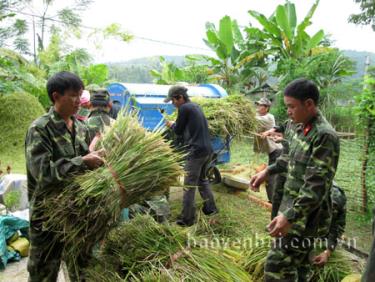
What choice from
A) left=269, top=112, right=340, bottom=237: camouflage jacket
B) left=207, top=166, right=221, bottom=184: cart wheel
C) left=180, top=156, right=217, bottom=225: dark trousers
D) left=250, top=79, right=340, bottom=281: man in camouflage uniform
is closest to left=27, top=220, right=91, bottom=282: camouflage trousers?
left=250, top=79, right=340, bottom=281: man in camouflage uniform

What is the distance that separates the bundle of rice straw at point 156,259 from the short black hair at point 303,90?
126 centimetres

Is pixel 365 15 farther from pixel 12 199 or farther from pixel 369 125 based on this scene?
pixel 12 199

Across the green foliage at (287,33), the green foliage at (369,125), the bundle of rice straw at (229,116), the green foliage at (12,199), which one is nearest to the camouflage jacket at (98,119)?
the green foliage at (12,199)

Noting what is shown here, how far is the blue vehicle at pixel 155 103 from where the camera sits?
549cm

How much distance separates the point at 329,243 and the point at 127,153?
1.72 m

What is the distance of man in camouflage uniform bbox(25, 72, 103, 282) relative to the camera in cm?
198

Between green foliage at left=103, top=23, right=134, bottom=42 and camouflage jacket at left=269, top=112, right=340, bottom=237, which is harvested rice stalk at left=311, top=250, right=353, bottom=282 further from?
green foliage at left=103, top=23, right=134, bottom=42

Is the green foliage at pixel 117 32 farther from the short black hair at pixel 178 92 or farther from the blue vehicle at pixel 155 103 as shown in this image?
the short black hair at pixel 178 92

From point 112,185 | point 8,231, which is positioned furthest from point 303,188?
point 8,231

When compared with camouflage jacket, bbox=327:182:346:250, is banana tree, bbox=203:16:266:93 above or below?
above

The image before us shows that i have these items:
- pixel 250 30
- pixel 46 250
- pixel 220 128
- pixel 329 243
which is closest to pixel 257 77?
pixel 250 30

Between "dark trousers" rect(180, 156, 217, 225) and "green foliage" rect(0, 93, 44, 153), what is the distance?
535 centimetres

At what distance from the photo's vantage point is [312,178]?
6.61 feet

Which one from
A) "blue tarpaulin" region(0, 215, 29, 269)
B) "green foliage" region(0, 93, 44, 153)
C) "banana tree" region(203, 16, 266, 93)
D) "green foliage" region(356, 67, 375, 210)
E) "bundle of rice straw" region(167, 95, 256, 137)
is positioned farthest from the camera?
"banana tree" region(203, 16, 266, 93)
